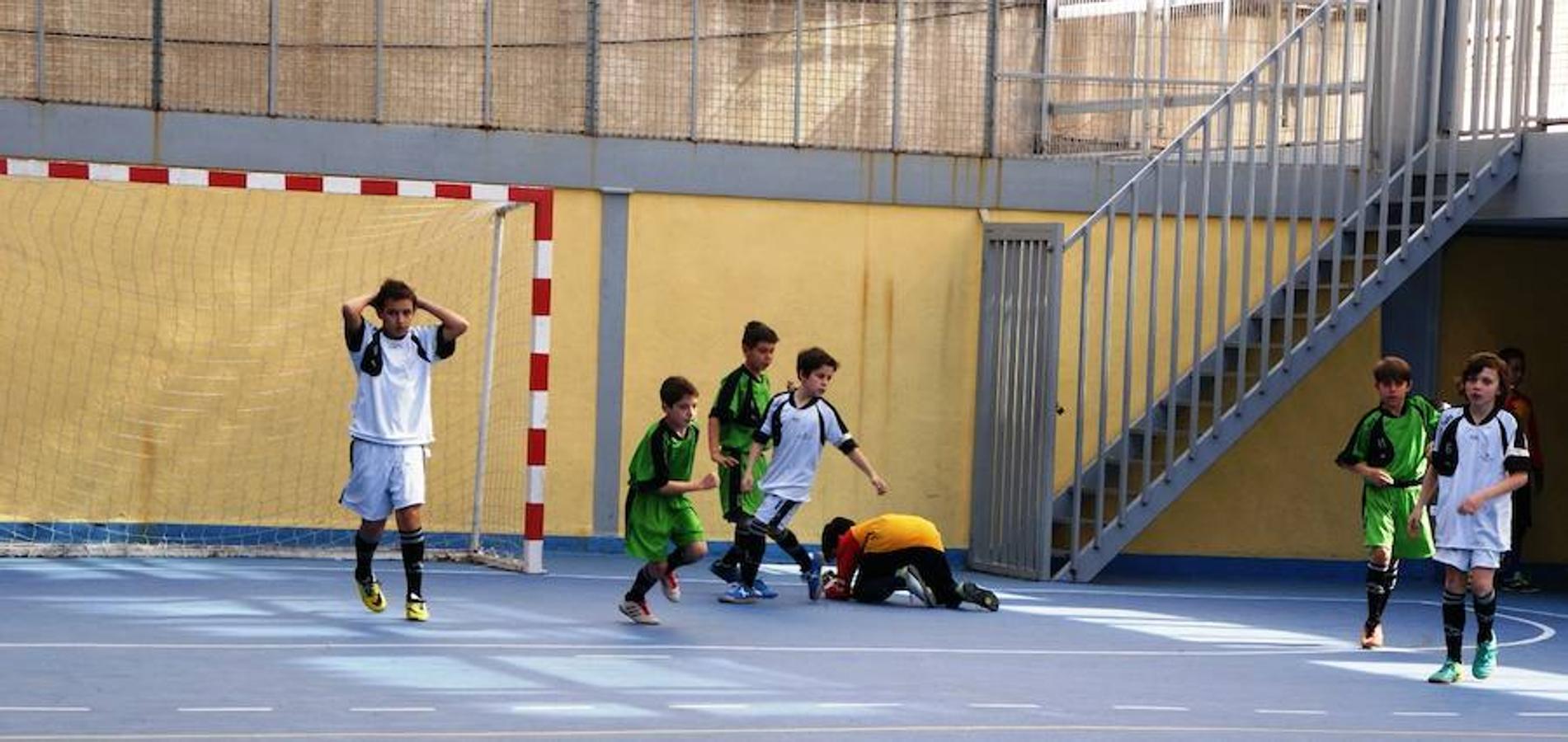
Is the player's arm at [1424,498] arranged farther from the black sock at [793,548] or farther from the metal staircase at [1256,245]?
the metal staircase at [1256,245]

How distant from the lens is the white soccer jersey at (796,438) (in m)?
15.0

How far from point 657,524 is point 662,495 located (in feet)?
0.55

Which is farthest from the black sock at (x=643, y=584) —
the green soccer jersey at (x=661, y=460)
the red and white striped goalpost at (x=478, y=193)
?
the red and white striped goalpost at (x=478, y=193)

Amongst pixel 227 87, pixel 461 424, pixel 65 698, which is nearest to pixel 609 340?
pixel 461 424

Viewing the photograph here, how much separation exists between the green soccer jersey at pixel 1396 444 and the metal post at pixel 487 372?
6.11 metres

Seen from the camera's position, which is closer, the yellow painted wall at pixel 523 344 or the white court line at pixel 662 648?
the white court line at pixel 662 648

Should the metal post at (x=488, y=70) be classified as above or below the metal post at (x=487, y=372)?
above

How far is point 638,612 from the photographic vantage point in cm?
1345

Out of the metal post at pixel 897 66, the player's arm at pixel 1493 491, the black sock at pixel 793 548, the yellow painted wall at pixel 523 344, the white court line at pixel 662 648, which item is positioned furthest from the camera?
the metal post at pixel 897 66

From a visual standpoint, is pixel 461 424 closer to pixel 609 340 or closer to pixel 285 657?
pixel 609 340

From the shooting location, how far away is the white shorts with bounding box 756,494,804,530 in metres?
15.0

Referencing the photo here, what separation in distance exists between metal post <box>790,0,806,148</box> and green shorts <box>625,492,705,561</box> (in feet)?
18.1

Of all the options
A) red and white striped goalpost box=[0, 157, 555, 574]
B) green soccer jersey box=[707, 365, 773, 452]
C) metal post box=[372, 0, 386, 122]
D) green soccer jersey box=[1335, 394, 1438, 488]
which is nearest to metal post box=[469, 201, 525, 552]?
red and white striped goalpost box=[0, 157, 555, 574]

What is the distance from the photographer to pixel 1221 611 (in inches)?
626
